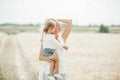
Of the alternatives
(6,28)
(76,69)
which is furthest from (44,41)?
(6,28)

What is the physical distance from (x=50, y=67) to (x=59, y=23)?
1.77ft

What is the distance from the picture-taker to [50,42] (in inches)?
188

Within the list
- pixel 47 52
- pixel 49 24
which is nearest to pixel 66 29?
pixel 49 24

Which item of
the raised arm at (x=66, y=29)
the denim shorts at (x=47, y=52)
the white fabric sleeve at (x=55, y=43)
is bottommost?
the denim shorts at (x=47, y=52)

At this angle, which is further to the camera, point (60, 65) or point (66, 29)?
point (66, 29)

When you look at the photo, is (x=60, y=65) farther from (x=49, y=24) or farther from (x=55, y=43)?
(x=49, y=24)

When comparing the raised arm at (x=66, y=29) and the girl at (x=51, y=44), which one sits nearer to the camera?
the girl at (x=51, y=44)

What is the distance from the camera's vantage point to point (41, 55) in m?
4.76

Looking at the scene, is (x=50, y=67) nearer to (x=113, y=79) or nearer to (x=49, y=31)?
Answer: (x=49, y=31)

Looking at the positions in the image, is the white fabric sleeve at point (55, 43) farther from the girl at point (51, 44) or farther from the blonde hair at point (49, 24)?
the blonde hair at point (49, 24)

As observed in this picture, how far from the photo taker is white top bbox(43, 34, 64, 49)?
15.5 ft

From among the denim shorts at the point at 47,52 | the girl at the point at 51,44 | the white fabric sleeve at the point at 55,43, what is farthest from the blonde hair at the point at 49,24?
the denim shorts at the point at 47,52

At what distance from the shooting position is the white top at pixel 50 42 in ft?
15.5

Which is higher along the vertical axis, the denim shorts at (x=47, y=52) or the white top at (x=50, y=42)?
the white top at (x=50, y=42)
